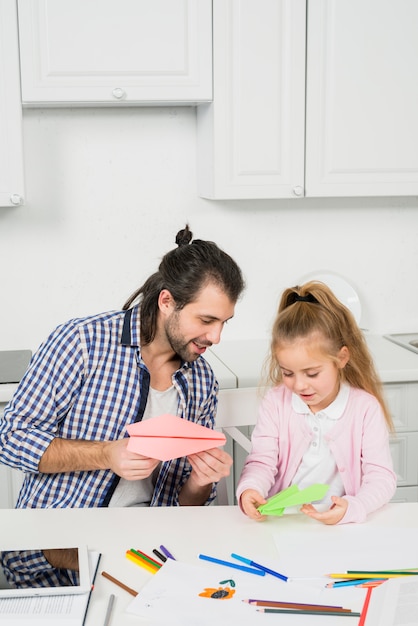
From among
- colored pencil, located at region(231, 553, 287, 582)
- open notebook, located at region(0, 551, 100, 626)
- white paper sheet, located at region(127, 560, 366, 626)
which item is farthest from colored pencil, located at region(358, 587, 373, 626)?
open notebook, located at region(0, 551, 100, 626)

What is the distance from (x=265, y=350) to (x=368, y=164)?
769 mm

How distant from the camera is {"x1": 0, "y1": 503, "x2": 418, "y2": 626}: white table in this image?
141cm

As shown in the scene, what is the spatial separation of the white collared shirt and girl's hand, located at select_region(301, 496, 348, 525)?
0.32m

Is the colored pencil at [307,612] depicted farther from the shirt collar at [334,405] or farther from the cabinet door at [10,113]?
the cabinet door at [10,113]

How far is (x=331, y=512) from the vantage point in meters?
1.51

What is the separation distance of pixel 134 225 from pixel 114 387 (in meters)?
1.30

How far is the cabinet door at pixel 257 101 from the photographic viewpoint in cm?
263

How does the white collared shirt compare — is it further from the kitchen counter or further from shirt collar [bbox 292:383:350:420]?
the kitchen counter

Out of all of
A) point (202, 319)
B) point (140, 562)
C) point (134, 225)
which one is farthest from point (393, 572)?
point (134, 225)

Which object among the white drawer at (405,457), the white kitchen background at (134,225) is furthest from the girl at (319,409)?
the white kitchen background at (134,225)

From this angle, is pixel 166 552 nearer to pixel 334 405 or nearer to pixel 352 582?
pixel 352 582

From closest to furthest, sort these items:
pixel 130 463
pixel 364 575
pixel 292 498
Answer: pixel 364 575 < pixel 292 498 < pixel 130 463

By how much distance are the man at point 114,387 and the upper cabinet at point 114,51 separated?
0.92 m

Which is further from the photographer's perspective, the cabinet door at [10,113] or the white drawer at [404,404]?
the white drawer at [404,404]
